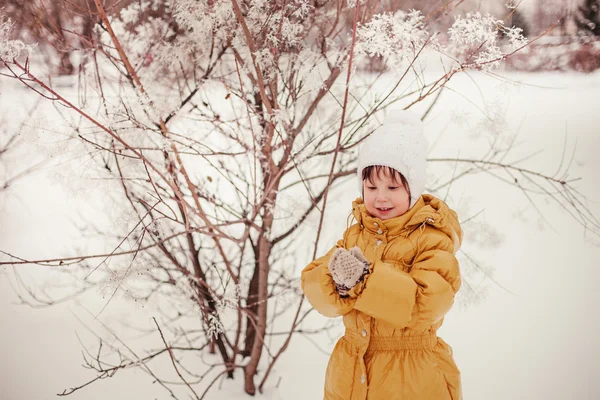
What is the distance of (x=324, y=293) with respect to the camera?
1.21m

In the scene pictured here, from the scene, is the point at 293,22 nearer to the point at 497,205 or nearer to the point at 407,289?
the point at 407,289

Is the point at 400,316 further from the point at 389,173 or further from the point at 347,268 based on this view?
the point at 389,173

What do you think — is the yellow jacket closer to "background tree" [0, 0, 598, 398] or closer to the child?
the child

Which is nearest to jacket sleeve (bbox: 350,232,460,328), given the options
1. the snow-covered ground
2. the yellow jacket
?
the yellow jacket

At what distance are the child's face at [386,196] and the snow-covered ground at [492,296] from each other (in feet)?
2.32

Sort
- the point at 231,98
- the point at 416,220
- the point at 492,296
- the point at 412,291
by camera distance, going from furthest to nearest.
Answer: the point at 492,296 < the point at 231,98 < the point at 416,220 < the point at 412,291

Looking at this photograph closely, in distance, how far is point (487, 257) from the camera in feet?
11.0

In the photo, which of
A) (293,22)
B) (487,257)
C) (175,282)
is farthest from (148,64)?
(487,257)

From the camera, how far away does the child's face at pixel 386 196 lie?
1.27 m

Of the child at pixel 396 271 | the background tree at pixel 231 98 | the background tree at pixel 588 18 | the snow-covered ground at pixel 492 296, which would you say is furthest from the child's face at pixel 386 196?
the background tree at pixel 588 18

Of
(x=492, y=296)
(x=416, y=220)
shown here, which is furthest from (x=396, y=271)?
(x=492, y=296)

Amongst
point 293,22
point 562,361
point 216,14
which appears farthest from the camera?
point 562,361

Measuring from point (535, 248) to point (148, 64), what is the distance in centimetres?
299

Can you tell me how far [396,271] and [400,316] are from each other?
111mm
